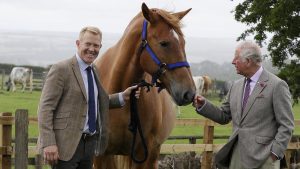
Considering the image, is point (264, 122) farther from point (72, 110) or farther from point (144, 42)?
point (72, 110)

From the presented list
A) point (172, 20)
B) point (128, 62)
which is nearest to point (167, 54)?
point (172, 20)

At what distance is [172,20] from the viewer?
4.93m

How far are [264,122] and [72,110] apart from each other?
1512mm

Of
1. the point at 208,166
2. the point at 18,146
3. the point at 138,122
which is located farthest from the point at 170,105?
the point at 18,146

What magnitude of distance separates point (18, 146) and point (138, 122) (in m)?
1.38

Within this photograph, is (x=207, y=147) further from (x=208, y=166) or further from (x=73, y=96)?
(x=73, y=96)

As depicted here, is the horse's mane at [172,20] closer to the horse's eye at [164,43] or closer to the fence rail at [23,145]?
the horse's eye at [164,43]

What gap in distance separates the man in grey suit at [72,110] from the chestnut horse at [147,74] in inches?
33.3

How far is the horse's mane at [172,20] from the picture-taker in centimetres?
491

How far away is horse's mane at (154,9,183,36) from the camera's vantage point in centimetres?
491

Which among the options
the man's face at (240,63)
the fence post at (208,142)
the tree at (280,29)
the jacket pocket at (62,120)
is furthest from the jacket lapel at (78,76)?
the tree at (280,29)

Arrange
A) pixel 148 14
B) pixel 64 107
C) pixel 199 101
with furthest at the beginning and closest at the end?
pixel 148 14 → pixel 199 101 → pixel 64 107

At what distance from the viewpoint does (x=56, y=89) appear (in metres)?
3.96

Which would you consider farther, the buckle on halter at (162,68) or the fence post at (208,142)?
the fence post at (208,142)
